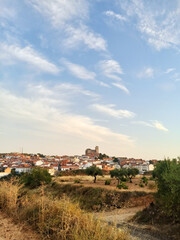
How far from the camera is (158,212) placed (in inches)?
664

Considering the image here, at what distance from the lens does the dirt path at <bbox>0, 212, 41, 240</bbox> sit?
487 centimetres

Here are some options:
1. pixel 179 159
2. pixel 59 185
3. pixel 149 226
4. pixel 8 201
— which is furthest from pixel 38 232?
pixel 59 185

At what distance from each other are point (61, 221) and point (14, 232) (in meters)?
1.18

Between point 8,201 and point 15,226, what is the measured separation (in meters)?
2.09

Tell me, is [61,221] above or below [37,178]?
above

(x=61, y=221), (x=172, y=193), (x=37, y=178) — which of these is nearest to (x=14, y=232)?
(x=61, y=221)

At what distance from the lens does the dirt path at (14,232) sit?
487cm

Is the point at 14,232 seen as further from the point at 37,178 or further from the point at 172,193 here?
the point at 37,178

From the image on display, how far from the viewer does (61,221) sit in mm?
5301

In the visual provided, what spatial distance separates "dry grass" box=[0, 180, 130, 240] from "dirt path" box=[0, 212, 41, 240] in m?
0.23

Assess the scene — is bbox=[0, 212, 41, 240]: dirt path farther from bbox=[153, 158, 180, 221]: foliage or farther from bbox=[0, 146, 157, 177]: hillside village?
bbox=[0, 146, 157, 177]: hillside village

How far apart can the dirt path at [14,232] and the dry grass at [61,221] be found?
9.2 inches

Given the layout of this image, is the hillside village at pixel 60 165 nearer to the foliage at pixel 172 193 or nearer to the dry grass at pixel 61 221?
the foliage at pixel 172 193

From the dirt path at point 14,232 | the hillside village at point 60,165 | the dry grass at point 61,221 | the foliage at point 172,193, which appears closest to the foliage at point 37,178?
the foliage at point 172,193
